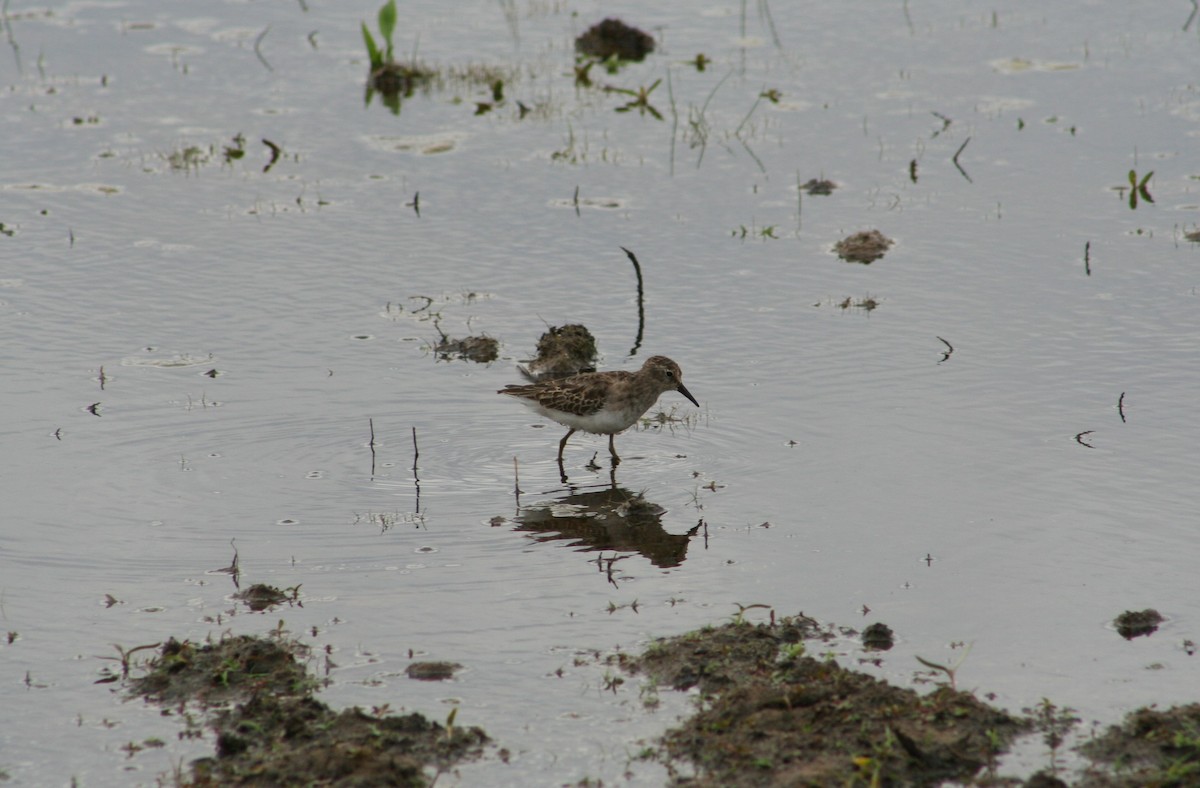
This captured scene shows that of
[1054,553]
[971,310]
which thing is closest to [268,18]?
[971,310]

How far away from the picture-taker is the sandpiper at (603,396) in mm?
12336

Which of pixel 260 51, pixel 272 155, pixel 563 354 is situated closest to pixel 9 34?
pixel 260 51

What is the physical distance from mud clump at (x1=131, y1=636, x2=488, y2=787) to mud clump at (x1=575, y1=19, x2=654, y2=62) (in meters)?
16.9

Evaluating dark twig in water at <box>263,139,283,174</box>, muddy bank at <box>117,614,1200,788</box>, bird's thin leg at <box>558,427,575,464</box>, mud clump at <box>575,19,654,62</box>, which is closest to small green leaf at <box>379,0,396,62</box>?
dark twig in water at <box>263,139,283,174</box>

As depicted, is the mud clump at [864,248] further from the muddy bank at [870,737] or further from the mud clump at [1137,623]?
the muddy bank at [870,737]

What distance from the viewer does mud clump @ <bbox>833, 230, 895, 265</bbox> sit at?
16.8 metres

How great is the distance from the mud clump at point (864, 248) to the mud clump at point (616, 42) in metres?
8.31

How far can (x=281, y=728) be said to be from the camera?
7809 mm

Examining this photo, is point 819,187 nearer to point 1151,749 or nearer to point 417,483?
point 417,483

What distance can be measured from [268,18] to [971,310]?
15519 millimetres

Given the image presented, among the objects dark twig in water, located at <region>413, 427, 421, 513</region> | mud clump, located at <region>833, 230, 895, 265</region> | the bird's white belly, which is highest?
mud clump, located at <region>833, 230, 895, 265</region>

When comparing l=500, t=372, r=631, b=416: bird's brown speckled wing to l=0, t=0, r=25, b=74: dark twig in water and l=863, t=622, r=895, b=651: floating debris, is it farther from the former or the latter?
l=0, t=0, r=25, b=74: dark twig in water

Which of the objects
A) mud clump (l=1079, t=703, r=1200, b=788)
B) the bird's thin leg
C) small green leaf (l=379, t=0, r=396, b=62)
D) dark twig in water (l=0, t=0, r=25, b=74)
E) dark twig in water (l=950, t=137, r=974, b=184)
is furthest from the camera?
dark twig in water (l=0, t=0, r=25, b=74)

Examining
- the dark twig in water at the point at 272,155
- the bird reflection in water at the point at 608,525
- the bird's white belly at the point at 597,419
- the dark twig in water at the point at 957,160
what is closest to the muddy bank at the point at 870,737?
the bird reflection in water at the point at 608,525
